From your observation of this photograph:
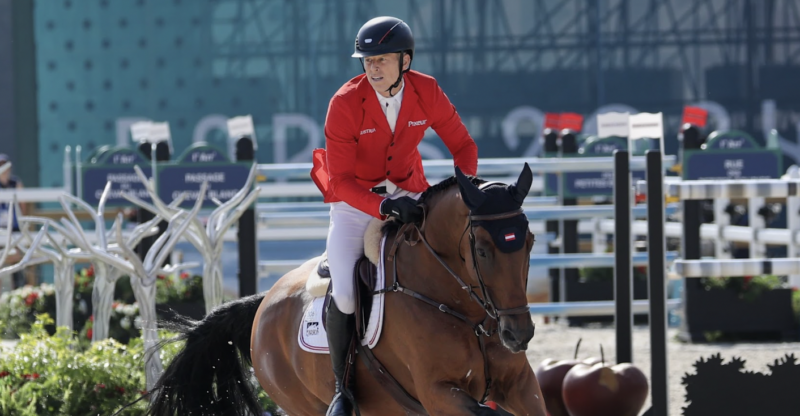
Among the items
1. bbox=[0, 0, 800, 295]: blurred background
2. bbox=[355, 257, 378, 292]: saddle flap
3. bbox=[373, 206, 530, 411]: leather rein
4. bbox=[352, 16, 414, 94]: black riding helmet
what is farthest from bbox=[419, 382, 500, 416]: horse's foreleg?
bbox=[0, 0, 800, 295]: blurred background

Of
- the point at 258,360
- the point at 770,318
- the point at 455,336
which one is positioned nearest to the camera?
the point at 455,336

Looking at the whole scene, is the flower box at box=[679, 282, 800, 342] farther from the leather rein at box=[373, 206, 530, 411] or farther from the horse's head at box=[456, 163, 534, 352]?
the horse's head at box=[456, 163, 534, 352]

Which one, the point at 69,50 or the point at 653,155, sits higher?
the point at 69,50

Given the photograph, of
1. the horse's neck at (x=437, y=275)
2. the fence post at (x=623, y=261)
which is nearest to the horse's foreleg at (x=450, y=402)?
the horse's neck at (x=437, y=275)

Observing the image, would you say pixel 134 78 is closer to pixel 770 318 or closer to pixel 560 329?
pixel 560 329

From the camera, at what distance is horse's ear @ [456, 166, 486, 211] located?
3516 millimetres

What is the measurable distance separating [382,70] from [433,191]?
0.48 m

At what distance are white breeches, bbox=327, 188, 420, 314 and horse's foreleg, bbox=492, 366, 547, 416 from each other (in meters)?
0.68

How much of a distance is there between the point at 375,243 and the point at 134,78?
49.4ft

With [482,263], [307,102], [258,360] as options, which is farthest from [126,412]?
[307,102]

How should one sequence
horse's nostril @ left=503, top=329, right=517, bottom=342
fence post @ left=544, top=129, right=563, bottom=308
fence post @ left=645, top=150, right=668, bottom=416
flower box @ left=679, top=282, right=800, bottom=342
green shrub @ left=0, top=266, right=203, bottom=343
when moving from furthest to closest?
1. fence post @ left=544, top=129, right=563, bottom=308
2. flower box @ left=679, top=282, right=800, bottom=342
3. green shrub @ left=0, top=266, right=203, bottom=343
4. fence post @ left=645, top=150, right=668, bottom=416
5. horse's nostril @ left=503, top=329, right=517, bottom=342

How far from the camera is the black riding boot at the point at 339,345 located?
4.12 m

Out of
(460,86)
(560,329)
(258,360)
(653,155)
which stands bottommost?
(560,329)

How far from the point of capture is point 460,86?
703 inches
